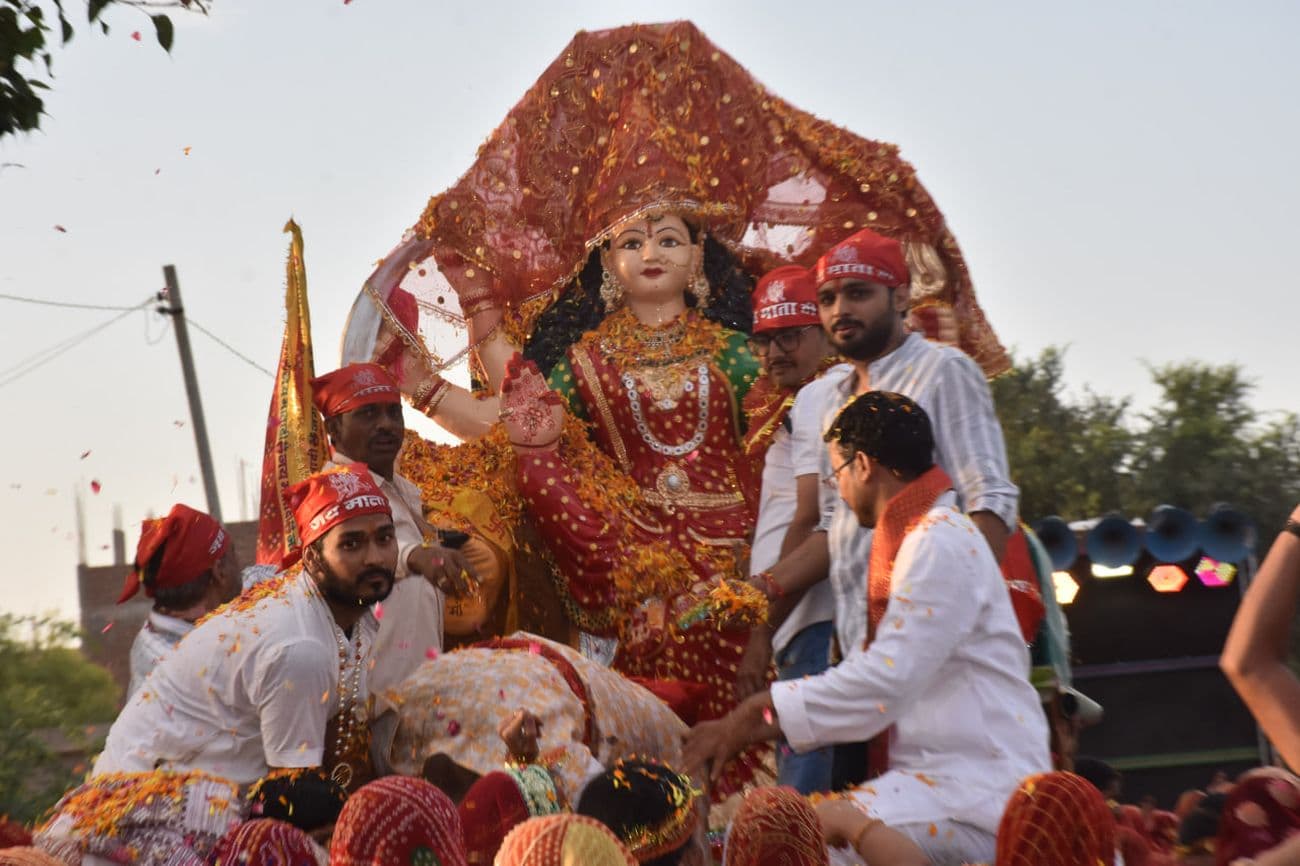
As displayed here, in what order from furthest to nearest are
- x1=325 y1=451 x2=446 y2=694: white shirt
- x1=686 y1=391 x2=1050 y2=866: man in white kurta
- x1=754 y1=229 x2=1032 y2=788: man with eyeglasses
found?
x1=325 y1=451 x2=446 y2=694: white shirt → x1=754 y1=229 x2=1032 y2=788: man with eyeglasses → x1=686 y1=391 x2=1050 y2=866: man in white kurta

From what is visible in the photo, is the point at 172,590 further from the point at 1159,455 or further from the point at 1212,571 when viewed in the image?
the point at 1159,455

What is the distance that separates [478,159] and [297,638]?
3601mm

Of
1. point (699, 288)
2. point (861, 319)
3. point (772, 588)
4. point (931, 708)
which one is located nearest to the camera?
point (931, 708)

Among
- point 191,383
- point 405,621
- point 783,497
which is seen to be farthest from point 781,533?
point 191,383

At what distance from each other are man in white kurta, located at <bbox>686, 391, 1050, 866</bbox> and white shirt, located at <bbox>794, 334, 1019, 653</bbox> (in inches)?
23.7

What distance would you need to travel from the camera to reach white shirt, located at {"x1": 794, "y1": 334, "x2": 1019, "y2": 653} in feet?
15.5

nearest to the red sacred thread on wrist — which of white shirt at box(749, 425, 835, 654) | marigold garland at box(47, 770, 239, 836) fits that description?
white shirt at box(749, 425, 835, 654)

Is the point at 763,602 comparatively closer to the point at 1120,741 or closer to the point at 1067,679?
the point at 1067,679

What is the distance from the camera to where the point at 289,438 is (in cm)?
676

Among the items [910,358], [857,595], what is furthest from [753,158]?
[857,595]

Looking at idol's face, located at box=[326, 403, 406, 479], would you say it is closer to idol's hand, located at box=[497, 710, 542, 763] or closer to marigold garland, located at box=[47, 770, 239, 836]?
idol's hand, located at box=[497, 710, 542, 763]

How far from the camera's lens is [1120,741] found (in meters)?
10.1

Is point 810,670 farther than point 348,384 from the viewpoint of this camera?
No

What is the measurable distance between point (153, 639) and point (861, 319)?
8.43 feet
